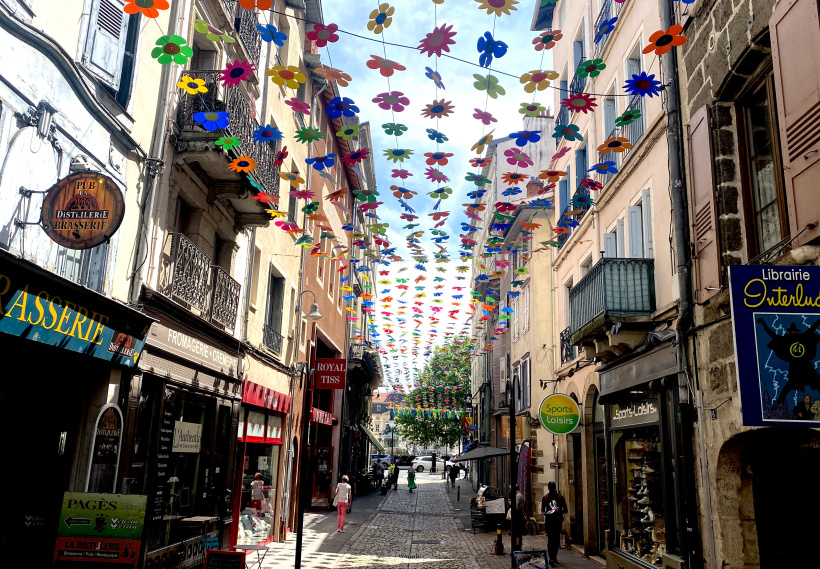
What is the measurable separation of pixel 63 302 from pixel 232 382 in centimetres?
676

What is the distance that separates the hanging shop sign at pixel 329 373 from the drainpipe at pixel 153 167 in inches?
159

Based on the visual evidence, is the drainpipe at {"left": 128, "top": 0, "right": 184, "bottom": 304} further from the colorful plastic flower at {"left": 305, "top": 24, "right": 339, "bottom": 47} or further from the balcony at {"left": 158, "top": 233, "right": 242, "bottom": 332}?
the colorful plastic flower at {"left": 305, "top": 24, "right": 339, "bottom": 47}

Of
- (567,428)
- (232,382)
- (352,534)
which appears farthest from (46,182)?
(352,534)

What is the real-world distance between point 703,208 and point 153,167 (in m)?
8.01

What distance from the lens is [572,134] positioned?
968cm

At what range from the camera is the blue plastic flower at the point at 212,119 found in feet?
31.3

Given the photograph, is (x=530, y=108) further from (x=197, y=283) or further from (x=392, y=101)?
(x=197, y=283)

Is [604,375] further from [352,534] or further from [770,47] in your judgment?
[352,534]

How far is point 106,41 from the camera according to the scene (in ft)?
27.9

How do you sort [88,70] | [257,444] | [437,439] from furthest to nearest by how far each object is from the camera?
1. [437,439]
2. [257,444]
3. [88,70]

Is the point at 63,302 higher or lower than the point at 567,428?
higher

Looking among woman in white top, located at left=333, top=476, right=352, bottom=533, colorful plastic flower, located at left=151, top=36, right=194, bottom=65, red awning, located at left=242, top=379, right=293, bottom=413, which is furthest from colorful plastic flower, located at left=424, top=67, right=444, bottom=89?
woman in white top, located at left=333, top=476, right=352, bottom=533

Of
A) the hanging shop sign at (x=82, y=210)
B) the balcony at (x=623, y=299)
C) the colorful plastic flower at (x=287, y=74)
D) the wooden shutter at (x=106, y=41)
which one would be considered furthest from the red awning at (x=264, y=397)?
the colorful plastic flower at (x=287, y=74)

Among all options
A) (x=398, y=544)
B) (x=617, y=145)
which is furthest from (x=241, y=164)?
(x=398, y=544)
